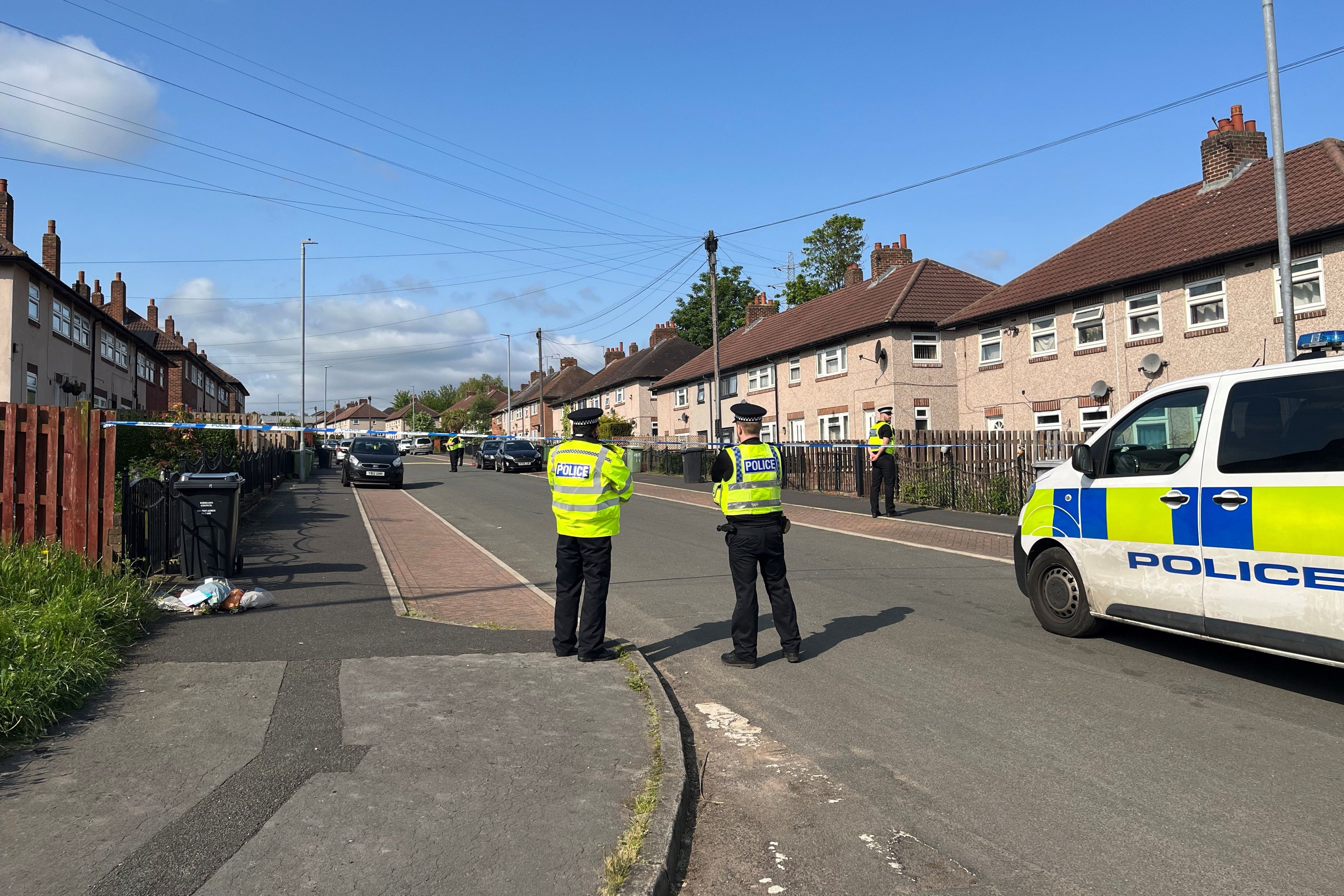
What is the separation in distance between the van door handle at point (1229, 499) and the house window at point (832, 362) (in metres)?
27.9

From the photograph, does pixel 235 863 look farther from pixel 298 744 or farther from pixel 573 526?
pixel 573 526

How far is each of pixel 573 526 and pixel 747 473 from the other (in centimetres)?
127

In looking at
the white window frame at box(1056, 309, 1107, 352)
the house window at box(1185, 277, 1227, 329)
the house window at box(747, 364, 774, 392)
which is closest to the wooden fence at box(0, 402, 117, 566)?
the house window at box(1185, 277, 1227, 329)

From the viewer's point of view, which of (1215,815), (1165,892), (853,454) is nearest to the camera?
(1165,892)

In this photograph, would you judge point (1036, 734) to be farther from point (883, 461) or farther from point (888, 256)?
point (888, 256)

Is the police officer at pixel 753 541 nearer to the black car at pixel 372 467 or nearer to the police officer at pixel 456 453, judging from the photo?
the black car at pixel 372 467

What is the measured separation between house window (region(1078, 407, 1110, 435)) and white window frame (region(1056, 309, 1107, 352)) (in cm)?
154

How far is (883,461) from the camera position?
Result: 17.1 metres

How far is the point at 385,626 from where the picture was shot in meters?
7.56

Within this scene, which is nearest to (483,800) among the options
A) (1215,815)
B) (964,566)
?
(1215,815)

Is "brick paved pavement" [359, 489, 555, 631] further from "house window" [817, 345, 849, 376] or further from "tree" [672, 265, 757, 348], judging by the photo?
"tree" [672, 265, 757, 348]

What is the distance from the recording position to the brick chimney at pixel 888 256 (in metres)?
37.8

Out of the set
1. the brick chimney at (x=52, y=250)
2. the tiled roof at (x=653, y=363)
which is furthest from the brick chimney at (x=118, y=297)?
the tiled roof at (x=653, y=363)

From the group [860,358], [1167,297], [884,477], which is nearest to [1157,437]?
[884,477]
